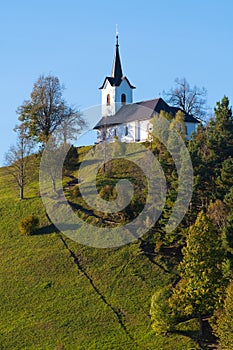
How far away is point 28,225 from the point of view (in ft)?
187

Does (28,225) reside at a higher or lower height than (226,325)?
higher

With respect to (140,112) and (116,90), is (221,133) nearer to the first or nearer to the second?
(140,112)

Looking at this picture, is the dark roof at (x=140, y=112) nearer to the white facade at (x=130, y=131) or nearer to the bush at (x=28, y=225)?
the white facade at (x=130, y=131)

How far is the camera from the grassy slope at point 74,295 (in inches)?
1670

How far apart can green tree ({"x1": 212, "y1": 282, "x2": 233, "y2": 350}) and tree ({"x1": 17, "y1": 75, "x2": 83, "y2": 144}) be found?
35503mm

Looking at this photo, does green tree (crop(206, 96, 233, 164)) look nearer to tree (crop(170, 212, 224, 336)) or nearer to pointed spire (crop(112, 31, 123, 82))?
tree (crop(170, 212, 224, 336))

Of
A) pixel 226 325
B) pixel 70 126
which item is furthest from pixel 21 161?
pixel 226 325

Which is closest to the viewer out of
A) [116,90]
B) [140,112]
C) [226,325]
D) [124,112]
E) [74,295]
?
[226,325]

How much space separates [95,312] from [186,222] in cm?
1024

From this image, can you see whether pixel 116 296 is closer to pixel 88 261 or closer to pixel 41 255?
pixel 88 261

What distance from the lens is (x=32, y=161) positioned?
222 feet

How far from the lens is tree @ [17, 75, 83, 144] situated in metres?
71.5

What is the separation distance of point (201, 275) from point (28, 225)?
1916cm

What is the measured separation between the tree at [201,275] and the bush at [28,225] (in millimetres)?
17161
